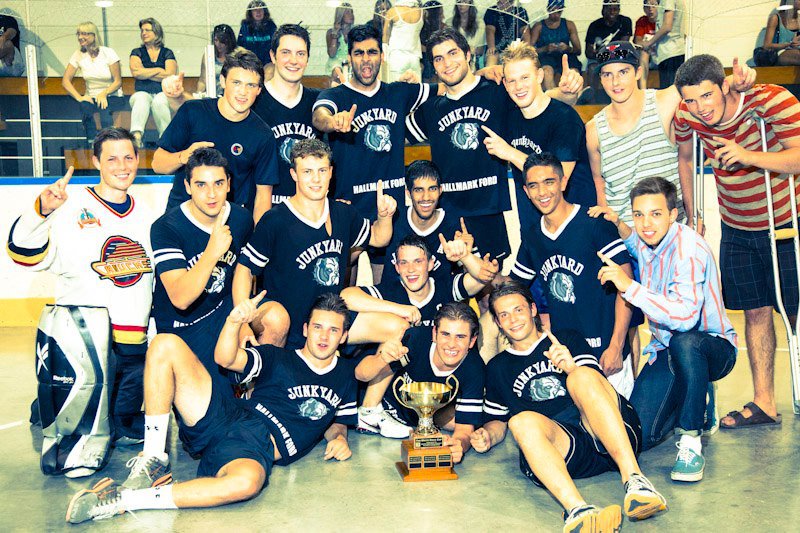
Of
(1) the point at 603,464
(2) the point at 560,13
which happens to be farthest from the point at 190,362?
(2) the point at 560,13

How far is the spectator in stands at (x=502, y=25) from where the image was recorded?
7.27 metres

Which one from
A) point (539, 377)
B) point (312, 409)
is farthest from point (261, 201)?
point (539, 377)

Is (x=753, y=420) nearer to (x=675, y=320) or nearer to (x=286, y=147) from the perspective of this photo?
(x=675, y=320)

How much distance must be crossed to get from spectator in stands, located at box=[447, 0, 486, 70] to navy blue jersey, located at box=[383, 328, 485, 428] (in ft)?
11.1

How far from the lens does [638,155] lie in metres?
4.79

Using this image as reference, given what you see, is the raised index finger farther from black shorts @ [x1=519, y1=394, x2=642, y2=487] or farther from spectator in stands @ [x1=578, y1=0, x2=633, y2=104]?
spectator in stands @ [x1=578, y1=0, x2=633, y2=104]

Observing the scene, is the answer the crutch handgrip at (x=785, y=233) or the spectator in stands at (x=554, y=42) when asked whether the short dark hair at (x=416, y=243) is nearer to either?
the crutch handgrip at (x=785, y=233)

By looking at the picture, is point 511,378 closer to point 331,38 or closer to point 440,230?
point 440,230

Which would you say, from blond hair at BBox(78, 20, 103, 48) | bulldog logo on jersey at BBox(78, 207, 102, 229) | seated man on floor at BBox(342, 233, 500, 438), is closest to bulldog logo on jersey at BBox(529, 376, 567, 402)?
seated man on floor at BBox(342, 233, 500, 438)

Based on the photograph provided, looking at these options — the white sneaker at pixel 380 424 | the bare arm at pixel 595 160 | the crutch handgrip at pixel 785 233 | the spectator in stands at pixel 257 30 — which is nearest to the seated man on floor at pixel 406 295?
the white sneaker at pixel 380 424

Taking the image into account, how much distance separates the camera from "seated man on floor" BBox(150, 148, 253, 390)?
429cm

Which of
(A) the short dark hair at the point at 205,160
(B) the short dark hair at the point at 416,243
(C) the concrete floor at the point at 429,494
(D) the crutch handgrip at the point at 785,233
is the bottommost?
(C) the concrete floor at the point at 429,494

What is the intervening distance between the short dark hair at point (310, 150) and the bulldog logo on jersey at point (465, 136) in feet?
2.69

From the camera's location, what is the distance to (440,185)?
4977mm
